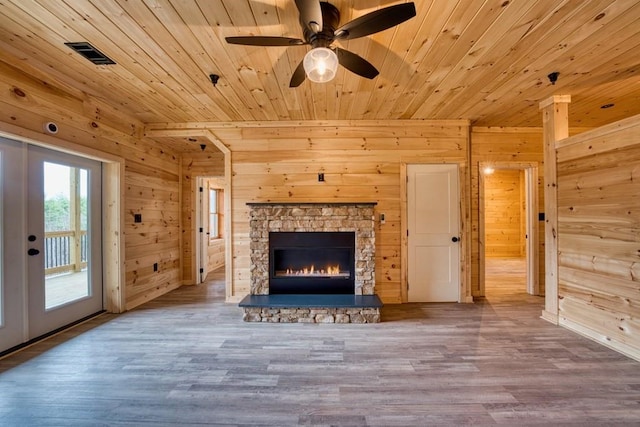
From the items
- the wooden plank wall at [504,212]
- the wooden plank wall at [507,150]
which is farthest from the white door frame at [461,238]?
the wooden plank wall at [504,212]

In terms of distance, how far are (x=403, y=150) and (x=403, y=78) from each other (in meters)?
1.34

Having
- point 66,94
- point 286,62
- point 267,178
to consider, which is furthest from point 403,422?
point 66,94

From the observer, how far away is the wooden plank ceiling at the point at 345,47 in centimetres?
179

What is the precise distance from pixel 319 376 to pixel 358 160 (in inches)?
109

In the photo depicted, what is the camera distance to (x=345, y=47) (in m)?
2.17

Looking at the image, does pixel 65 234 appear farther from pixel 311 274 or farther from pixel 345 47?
pixel 345 47

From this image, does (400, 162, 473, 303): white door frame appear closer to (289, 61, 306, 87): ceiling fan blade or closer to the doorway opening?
(289, 61, 306, 87): ceiling fan blade

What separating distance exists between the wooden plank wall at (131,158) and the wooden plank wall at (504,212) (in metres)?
8.29

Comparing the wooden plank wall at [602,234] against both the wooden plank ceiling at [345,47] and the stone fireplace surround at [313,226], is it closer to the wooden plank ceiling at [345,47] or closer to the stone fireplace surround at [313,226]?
the wooden plank ceiling at [345,47]

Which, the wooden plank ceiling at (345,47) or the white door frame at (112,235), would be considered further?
the white door frame at (112,235)

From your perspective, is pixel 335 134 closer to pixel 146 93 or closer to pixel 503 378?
pixel 146 93

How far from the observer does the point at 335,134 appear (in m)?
3.88

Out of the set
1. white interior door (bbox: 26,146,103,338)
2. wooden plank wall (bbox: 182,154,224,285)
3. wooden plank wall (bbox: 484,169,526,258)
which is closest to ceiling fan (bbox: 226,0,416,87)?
white interior door (bbox: 26,146,103,338)

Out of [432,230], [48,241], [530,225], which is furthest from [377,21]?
[530,225]
